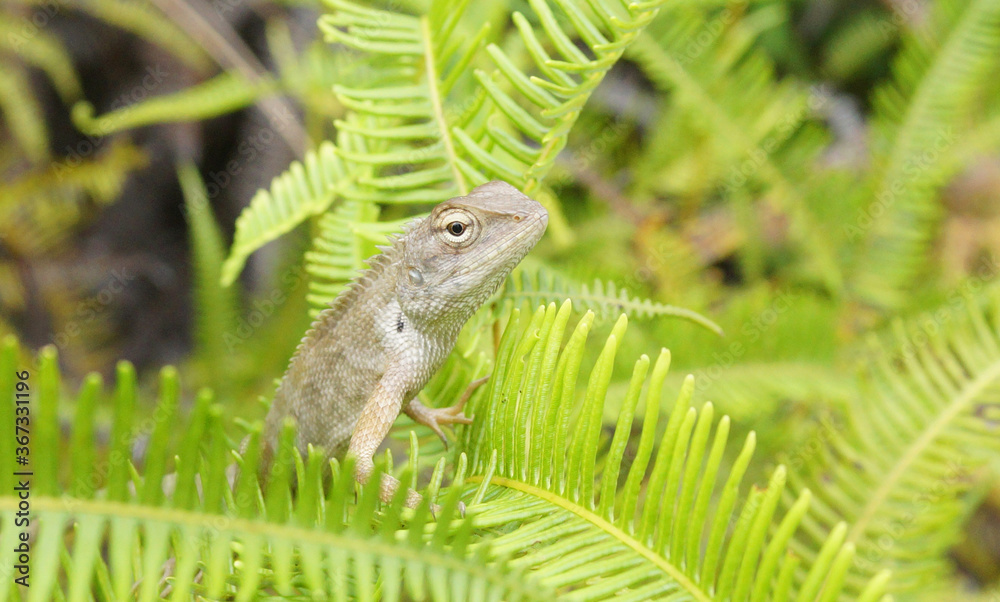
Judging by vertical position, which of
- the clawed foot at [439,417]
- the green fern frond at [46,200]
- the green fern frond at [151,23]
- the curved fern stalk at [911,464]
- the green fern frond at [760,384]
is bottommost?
the curved fern stalk at [911,464]

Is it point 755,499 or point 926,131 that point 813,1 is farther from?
point 755,499

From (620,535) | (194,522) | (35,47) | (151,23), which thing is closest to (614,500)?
(620,535)

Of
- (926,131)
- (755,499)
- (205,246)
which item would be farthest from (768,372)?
(205,246)

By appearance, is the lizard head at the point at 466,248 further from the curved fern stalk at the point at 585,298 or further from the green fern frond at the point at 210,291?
the green fern frond at the point at 210,291

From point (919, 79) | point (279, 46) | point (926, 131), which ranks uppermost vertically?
point (279, 46)

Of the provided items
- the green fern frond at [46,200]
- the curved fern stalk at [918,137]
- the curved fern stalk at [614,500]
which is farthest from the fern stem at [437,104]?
the green fern frond at [46,200]

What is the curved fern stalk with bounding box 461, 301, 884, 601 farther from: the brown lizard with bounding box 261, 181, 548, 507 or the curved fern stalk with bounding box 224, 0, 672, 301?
the curved fern stalk with bounding box 224, 0, 672, 301
